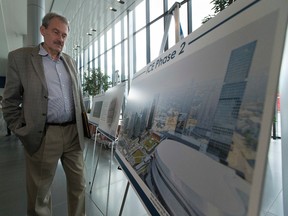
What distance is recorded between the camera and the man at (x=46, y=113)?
4.74ft

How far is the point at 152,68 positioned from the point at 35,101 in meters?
0.88

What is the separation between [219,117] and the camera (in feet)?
1.54

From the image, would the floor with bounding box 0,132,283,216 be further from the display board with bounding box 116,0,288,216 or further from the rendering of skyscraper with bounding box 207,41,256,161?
the rendering of skyscraper with bounding box 207,41,256,161

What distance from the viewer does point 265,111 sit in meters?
0.35

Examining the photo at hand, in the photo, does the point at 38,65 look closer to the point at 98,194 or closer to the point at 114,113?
the point at 114,113

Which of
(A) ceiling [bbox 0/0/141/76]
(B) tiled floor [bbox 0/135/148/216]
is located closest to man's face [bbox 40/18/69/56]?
(B) tiled floor [bbox 0/135/148/216]

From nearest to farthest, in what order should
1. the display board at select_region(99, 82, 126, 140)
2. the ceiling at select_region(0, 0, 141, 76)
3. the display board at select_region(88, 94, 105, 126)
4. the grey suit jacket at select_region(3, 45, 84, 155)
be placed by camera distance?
the grey suit jacket at select_region(3, 45, 84, 155), the display board at select_region(99, 82, 126, 140), the display board at select_region(88, 94, 105, 126), the ceiling at select_region(0, 0, 141, 76)

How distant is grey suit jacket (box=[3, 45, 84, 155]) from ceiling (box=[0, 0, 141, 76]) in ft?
18.5

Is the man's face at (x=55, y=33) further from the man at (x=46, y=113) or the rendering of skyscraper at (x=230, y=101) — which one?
the rendering of skyscraper at (x=230, y=101)

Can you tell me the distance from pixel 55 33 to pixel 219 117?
1404 mm

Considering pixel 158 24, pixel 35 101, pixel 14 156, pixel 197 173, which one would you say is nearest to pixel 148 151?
pixel 197 173

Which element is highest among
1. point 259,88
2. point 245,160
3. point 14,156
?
point 259,88

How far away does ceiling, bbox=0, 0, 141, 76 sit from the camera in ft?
22.5

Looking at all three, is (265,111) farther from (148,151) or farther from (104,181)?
(104,181)
